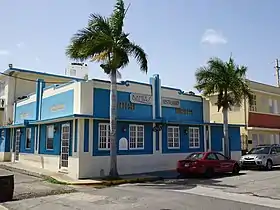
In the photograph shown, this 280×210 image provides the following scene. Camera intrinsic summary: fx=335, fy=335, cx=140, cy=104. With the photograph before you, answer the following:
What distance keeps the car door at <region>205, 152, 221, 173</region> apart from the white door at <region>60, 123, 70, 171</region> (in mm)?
7592

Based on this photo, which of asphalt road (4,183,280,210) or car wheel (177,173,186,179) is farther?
car wheel (177,173,186,179)

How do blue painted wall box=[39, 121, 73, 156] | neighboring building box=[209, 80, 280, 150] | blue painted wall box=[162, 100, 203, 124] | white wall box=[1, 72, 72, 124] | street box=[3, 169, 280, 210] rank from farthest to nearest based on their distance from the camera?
neighboring building box=[209, 80, 280, 150], white wall box=[1, 72, 72, 124], blue painted wall box=[162, 100, 203, 124], blue painted wall box=[39, 121, 73, 156], street box=[3, 169, 280, 210]

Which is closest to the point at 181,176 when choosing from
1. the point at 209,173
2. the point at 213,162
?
the point at 209,173

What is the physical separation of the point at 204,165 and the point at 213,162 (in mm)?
701

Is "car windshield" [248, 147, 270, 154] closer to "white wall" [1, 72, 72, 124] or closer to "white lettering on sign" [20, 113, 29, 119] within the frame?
"white lettering on sign" [20, 113, 29, 119]

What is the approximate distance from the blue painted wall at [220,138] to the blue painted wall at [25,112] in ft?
42.4

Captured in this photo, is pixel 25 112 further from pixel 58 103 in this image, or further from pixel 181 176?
pixel 181 176

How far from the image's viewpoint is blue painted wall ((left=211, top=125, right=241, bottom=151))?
80.0 feet

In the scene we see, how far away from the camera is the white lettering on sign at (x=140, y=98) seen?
19703 millimetres

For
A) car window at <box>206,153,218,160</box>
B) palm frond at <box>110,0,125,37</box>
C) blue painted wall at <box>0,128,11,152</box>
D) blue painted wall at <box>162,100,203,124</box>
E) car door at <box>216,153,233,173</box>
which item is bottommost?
car door at <box>216,153,233,173</box>

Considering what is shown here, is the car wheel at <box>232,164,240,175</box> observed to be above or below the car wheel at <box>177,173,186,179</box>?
above

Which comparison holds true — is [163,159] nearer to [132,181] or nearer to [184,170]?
[184,170]

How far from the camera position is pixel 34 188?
14.0 meters

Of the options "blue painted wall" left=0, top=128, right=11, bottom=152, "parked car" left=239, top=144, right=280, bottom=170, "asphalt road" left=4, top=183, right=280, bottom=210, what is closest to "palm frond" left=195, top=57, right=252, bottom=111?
"parked car" left=239, top=144, right=280, bottom=170
